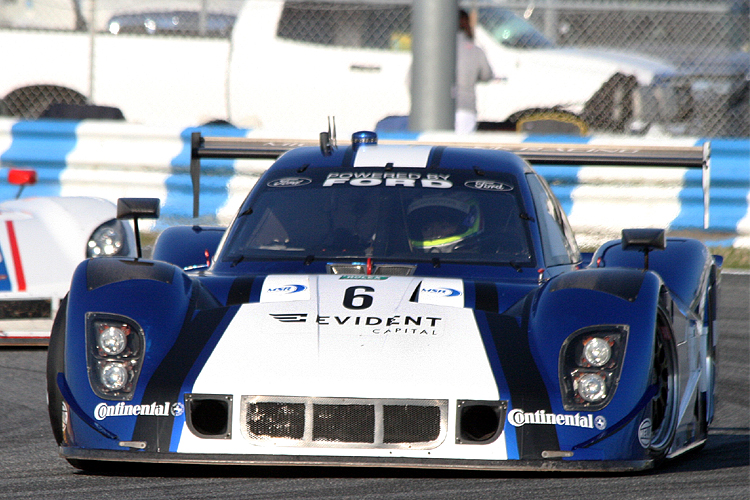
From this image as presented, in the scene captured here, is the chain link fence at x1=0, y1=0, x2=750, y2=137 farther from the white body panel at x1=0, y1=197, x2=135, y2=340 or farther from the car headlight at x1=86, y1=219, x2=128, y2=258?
the car headlight at x1=86, y1=219, x2=128, y2=258

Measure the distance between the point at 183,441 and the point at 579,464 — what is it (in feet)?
3.73

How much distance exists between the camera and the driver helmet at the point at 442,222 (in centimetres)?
505

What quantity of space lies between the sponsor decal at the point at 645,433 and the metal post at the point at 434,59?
7.42 metres

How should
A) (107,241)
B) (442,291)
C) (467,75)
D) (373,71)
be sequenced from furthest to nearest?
(373,71), (467,75), (107,241), (442,291)

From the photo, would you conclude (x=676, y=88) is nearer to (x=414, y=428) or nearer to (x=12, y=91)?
(x=12, y=91)

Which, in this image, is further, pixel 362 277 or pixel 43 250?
pixel 43 250

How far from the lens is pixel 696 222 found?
10.5 metres

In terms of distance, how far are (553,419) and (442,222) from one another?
1.54 metres

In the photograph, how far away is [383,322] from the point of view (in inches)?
159

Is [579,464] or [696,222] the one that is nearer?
[579,464]

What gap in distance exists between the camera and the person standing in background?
11.4 metres

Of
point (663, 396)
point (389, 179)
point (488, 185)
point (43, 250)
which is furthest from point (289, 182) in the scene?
point (663, 396)

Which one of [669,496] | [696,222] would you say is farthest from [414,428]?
[696,222]

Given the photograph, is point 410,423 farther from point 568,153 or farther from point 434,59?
point 434,59
